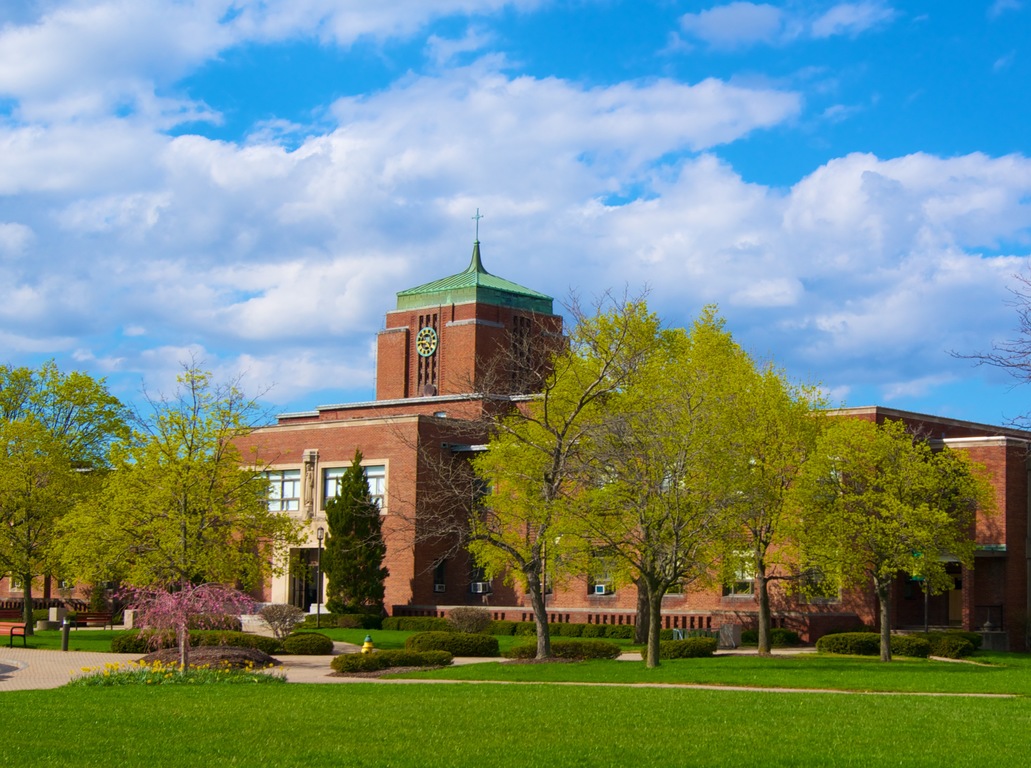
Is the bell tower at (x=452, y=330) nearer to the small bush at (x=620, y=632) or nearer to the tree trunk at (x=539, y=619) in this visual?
the small bush at (x=620, y=632)

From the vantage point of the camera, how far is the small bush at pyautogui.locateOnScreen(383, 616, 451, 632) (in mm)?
49219

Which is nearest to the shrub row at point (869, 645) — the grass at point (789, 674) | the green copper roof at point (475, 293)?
the grass at point (789, 674)

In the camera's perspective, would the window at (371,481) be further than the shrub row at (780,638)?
Yes

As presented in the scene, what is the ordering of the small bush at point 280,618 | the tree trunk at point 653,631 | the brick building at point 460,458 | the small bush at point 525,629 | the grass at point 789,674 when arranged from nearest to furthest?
the grass at point 789,674 → the tree trunk at point 653,631 → the small bush at point 280,618 → the brick building at point 460,458 → the small bush at point 525,629

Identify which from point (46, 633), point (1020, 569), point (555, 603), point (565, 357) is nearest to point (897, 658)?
point (1020, 569)

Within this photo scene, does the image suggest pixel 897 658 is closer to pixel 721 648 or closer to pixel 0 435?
pixel 721 648

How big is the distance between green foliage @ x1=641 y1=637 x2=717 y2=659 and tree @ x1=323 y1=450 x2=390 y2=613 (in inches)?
682

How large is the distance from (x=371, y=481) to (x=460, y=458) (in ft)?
13.1

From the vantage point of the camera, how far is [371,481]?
56.6 meters

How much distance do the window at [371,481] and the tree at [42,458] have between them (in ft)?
31.4

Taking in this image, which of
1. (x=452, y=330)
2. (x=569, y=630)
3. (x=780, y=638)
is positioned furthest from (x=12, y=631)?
(x=452, y=330)

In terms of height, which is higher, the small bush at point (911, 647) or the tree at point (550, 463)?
the tree at point (550, 463)

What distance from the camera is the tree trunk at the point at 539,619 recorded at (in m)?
34.6

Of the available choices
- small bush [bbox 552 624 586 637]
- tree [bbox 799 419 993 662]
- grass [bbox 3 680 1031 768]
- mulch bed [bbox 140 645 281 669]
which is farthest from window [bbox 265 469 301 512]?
grass [bbox 3 680 1031 768]
